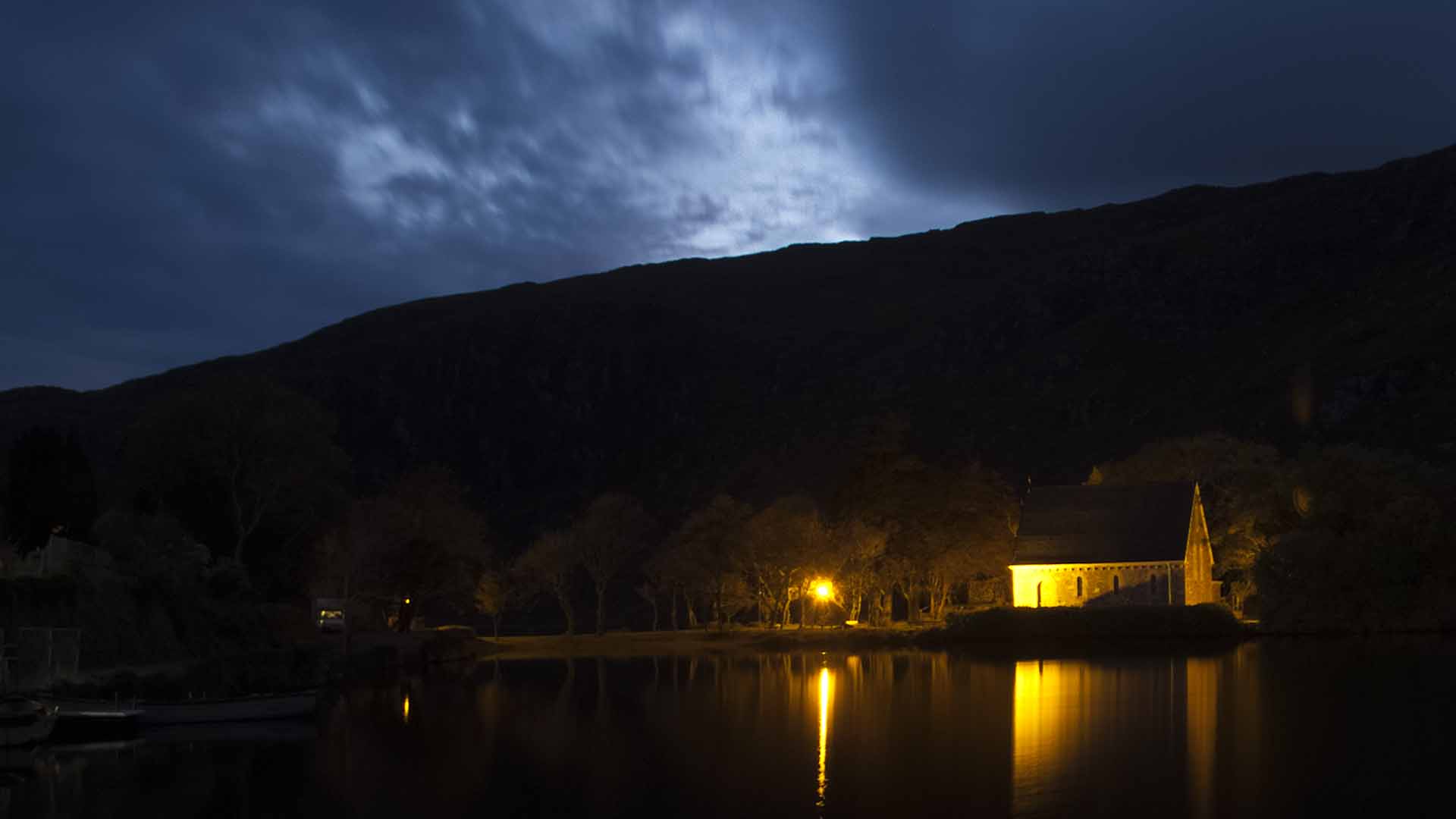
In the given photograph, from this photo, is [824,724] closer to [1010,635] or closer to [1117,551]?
[1010,635]

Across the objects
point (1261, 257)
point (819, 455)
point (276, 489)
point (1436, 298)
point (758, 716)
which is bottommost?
point (758, 716)

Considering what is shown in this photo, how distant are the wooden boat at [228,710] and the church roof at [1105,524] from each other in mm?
53086

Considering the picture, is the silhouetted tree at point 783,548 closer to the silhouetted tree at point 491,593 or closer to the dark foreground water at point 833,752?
the silhouetted tree at point 491,593

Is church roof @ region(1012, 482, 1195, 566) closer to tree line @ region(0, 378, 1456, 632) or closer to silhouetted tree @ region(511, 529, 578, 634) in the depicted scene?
tree line @ region(0, 378, 1456, 632)

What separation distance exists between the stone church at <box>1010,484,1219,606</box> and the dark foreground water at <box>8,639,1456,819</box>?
25.2 m

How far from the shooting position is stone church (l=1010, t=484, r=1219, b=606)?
266 feet

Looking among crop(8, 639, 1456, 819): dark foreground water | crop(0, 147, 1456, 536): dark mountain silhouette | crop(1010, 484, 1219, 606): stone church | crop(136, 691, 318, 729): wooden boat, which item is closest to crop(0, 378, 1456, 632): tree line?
crop(1010, 484, 1219, 606): stone church

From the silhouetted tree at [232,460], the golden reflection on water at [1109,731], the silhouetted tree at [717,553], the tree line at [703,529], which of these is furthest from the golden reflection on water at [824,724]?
the silhouetted tree at [232,460]

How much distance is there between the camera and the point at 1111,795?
26.9 m

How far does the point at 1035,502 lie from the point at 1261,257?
355 feet

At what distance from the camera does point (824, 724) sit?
40094 mm

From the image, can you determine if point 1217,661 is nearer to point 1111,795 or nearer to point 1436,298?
point 1111,795

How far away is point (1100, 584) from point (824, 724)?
48.3 m

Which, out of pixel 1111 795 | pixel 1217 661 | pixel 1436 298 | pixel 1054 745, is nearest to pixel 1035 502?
pixel 1217 661
